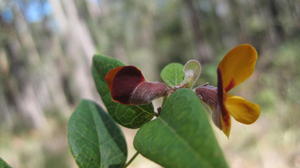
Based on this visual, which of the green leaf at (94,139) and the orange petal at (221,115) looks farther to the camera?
the green leaf at (94,139)

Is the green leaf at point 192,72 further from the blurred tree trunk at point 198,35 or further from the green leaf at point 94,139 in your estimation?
the blurred tree trunk at point 198,35

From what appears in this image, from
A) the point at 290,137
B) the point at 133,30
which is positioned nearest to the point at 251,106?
the point at 290,137

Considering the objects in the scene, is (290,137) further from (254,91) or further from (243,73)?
(243,73)

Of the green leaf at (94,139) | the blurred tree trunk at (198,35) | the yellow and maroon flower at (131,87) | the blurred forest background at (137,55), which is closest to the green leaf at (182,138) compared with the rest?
the yellow and maroon flower at (131,87)

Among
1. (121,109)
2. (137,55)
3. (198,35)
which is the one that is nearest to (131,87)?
(121,109)

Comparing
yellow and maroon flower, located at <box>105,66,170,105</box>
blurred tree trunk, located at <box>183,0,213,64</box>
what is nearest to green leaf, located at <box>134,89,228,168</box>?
yellow and maroon flower, located at <box>105,66,170,105</box>

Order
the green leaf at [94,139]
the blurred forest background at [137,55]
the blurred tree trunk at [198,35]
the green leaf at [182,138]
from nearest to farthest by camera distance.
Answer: the green leaf at [182,138]
the green leaf at [94,139]
the blurred forest background at [137,55]
the blurred tree trunk at [198,35]

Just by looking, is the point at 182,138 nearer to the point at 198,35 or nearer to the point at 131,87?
the point at 131,87
